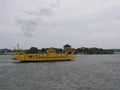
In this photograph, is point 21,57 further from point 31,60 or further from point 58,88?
point 58,88

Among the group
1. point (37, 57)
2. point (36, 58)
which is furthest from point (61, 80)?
point (36, 58)

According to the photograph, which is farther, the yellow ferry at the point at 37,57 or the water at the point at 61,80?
the yellow ferry at the point at 37,57

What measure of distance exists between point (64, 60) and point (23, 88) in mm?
95348

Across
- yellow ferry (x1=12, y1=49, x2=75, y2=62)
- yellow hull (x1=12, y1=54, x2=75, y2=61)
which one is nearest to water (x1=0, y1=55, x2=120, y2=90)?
yellow hull (x1=12, y1=54, x2=75, y2=61)

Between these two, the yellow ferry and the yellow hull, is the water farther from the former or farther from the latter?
the yellow ferry

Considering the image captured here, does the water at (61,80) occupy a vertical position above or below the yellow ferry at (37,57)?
below

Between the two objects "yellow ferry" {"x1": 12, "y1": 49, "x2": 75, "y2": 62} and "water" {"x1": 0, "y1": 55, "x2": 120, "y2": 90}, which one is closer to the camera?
"water" {"x1": 0, "y1": 55, "x2": 120, "y2": 90}

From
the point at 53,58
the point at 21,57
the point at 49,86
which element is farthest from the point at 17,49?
the point at 49,86

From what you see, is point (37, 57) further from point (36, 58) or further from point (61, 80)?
point (61, 80)

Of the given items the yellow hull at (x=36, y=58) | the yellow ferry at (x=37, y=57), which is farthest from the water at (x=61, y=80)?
the yellow ferry at (x=37, y=57)

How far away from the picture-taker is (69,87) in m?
44.1

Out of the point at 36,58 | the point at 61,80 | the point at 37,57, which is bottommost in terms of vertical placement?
the point at 61,80

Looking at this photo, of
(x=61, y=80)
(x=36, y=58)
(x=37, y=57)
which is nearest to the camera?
(x=61, y=80)

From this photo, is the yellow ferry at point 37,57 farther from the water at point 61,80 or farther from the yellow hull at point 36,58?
the water at point 61,80
